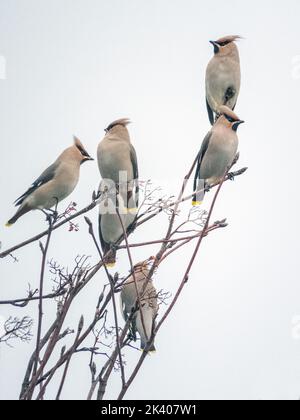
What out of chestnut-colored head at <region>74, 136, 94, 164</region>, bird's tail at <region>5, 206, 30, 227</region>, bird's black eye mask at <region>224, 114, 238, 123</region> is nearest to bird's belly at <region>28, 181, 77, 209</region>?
bird's tail at <region>5, 206, 30, 227</region>

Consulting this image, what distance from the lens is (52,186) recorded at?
16.1ft

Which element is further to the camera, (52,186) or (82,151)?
(82,151)

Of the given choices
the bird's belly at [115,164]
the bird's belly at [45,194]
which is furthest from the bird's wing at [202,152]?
the bird's belly at [45,194]

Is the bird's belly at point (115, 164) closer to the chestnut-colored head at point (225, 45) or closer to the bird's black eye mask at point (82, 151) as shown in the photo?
the bird's black eye mask at point (82, 151)

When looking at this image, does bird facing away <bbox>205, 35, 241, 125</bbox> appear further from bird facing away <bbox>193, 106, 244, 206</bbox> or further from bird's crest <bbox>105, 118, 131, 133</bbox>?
bird's crest <bbox>105, 118, 131, 133</bbox>

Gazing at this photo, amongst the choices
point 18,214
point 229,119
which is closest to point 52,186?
point 18,214

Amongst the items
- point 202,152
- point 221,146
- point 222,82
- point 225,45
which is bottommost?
point 221,146

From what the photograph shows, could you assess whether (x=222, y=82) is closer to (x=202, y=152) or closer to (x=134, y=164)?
(x=202, y=152)

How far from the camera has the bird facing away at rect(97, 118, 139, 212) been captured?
15.3ft

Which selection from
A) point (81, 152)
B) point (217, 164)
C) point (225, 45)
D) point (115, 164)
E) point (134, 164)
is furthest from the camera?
point (225, 45)

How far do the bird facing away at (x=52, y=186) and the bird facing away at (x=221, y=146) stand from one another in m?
0.84

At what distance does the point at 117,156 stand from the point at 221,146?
2.40ft

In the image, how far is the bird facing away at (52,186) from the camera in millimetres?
4906
